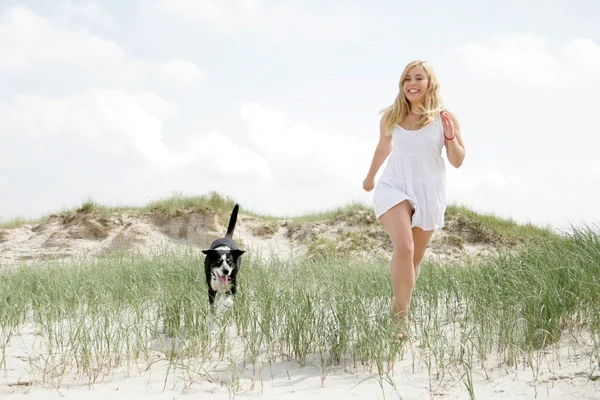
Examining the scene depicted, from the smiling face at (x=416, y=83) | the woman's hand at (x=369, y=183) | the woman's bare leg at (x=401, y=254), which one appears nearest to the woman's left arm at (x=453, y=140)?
the smiling face at (x=416, y=83)

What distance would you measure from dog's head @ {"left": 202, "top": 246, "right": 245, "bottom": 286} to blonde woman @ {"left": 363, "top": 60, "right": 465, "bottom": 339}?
2099 mm

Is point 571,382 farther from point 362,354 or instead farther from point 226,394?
point 226,394

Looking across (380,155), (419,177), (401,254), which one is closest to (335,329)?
(401,254)

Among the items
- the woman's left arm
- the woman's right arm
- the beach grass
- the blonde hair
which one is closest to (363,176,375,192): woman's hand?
the woman's right arm

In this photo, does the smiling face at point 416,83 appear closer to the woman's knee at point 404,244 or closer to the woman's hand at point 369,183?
the woman's hand at point 369,183

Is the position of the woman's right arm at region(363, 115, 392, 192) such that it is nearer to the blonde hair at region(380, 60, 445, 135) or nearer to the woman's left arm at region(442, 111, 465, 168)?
the blonde hair at region(380, 60, 445, 135)

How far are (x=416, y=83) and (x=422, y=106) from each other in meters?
0.20

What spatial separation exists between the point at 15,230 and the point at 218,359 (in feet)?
47.8

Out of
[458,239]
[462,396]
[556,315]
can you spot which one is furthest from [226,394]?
[458,239]

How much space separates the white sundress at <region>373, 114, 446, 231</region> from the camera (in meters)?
4.40

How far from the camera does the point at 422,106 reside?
4496 millimetres

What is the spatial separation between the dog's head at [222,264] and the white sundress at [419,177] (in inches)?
83.2

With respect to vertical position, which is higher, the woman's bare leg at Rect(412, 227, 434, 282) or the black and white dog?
the woman's bare leg at Rect(412, 227, 434, 282)

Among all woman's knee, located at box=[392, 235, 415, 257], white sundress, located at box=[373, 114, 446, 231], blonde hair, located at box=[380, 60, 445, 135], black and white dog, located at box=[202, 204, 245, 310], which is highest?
blonde hair, located at box=[380, 60, 445, 135]
